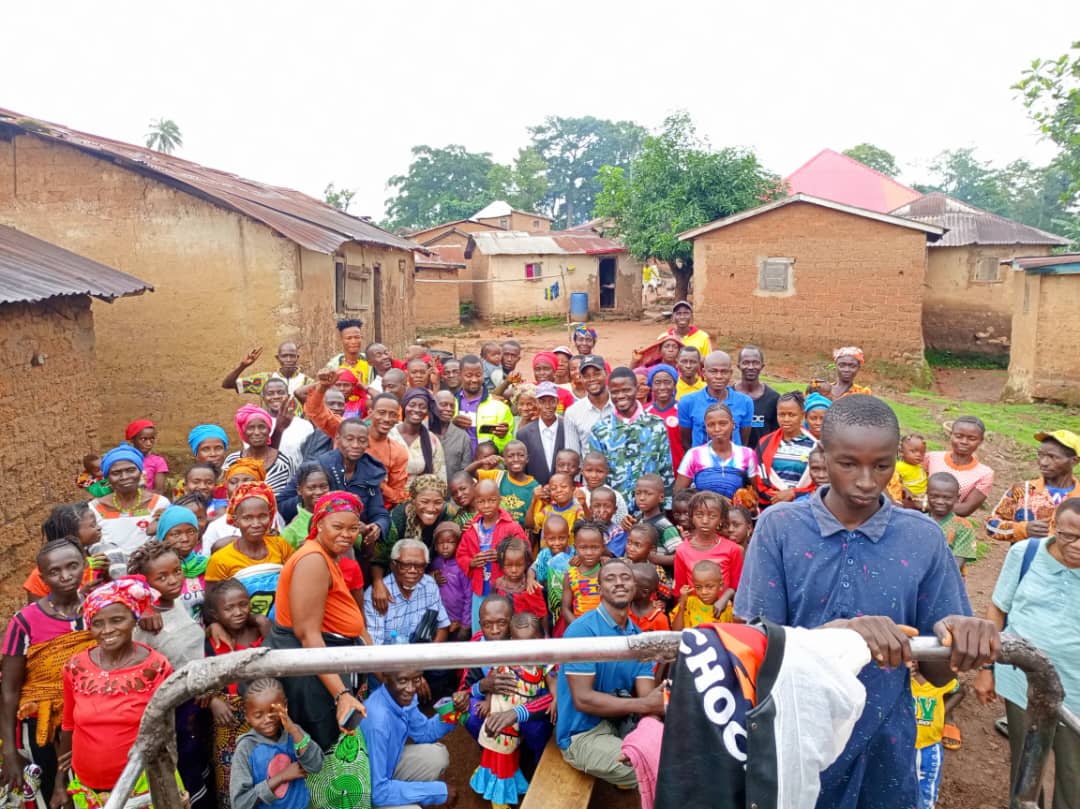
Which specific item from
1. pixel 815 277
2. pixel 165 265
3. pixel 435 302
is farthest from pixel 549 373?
pixel 435 302

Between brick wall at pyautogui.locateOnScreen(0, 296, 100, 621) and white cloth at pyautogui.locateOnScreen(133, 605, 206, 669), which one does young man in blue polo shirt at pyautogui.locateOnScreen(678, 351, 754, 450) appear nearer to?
white cloth at pyautogui.locateOnScreen(133, 605, 206, 669)

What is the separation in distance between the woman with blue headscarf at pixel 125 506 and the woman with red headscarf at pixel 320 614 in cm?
175

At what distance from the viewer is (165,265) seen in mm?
9250

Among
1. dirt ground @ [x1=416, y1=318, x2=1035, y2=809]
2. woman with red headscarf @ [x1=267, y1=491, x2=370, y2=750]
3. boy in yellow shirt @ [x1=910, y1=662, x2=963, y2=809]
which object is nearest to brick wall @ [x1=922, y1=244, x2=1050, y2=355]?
dirt ground @ [x1=416, y1=318, x2=1035, y2=809]

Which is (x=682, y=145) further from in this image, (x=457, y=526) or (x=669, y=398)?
(x=457, y=526)

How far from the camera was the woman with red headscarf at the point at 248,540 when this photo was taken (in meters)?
3.96

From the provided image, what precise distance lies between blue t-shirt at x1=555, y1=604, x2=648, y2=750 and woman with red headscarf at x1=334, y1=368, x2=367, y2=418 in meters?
3.19

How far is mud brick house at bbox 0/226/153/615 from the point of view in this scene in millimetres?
5801

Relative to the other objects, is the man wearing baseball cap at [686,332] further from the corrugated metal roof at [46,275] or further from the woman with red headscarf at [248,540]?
the corrugated metal roof at [46,275]

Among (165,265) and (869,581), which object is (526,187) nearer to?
(165,265)

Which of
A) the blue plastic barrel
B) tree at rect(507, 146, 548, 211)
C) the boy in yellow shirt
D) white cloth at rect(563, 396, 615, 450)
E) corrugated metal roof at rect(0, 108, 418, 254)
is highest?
tree at rect(507, 146, 548, 211)

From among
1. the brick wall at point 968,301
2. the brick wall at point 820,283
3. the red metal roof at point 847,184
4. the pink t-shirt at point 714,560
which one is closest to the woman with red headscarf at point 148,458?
the pink t-shirt at point 714,560

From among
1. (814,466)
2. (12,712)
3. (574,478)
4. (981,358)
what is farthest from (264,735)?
(981,358)

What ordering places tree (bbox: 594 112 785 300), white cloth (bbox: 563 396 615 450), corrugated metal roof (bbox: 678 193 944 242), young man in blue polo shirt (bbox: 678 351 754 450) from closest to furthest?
young man in blue polo shirt (bbox: 678 351 754 450), white cloth (bbox: 563 396 615 450), corrugated metal roof (bbox: 678 193 944 242), tree (bbox: 594 112 785 300)
